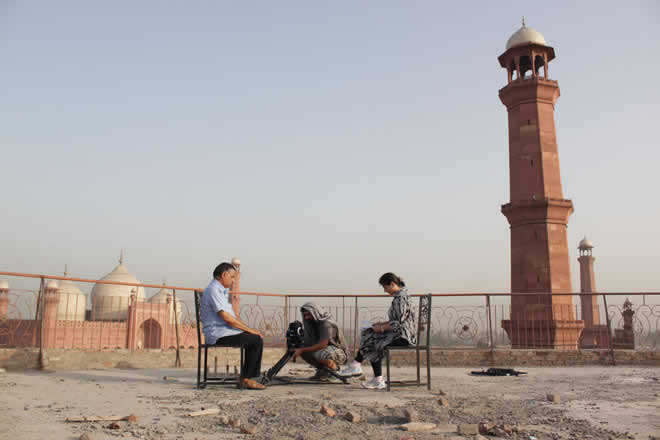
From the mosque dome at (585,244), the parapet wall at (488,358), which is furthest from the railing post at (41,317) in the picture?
the mosque dome at (585,244)

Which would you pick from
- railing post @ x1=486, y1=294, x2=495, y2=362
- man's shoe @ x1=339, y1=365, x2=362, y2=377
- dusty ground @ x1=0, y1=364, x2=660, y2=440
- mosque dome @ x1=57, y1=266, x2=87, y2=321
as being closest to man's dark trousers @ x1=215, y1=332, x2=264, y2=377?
dusty ground @ x1=0, y1=364, x2=660, y2=440

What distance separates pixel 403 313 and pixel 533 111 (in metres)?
14.8

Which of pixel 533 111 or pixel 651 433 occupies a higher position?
pixel 533 111

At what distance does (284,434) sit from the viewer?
3371mm

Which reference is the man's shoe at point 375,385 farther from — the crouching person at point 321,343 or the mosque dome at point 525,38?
the mosque dome at point 525,38

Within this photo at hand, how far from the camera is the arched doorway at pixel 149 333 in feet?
104

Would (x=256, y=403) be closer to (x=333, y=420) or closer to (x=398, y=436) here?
(x=333, y=420)

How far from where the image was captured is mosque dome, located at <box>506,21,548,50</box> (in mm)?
18656

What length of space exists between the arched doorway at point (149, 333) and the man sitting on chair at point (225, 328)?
28118 mm

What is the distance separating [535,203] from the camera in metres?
16.9

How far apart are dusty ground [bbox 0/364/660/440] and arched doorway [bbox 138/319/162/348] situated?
2631cm

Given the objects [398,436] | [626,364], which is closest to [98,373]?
[398,436]

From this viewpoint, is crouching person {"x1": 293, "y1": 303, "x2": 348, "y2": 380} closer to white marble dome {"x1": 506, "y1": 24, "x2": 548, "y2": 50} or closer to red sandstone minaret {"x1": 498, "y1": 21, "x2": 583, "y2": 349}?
red sandstone minaret {"x1": 498, "y1": 21, "x2": 583, "y2": 349}

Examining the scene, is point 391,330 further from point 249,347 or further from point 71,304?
point 71,304
